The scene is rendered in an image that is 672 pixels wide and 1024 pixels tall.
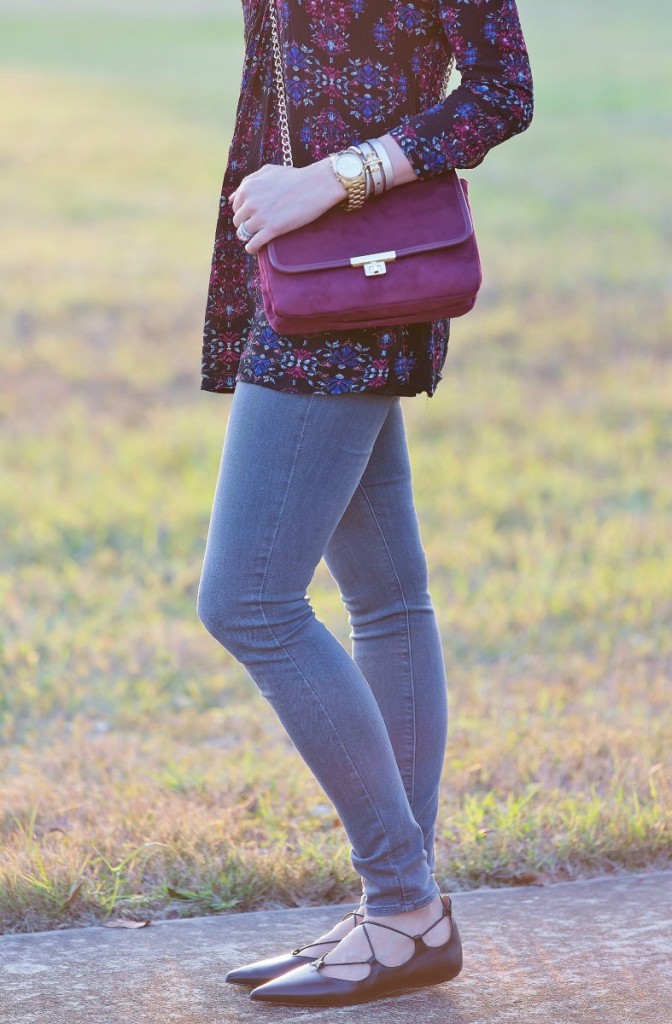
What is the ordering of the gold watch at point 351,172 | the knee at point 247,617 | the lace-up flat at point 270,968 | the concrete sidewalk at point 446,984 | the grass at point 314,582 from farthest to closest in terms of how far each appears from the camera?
the grass at point 314,582 → the lace-up flat at point 270,968 → the concrete sidewalk at point 446,984 → the knee at point 247,617 → the gold watch at point 351,172

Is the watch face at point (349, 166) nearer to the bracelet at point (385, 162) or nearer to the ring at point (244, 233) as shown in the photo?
the bracelet at point (385, 162)

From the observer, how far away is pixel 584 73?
70.0ft

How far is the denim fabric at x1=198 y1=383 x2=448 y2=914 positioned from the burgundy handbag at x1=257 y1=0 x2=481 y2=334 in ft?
0.49

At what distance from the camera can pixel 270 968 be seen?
A: 2.29 m

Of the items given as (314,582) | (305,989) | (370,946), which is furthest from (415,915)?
(314,582)

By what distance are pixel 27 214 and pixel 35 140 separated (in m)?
3.53

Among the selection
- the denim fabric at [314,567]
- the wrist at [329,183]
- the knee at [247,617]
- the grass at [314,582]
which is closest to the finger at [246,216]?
the wrist at [329,183]

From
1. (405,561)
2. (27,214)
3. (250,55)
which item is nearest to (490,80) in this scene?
(250,55)

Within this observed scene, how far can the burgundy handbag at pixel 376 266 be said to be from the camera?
6.39ft

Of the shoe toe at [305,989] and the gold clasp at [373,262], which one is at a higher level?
the gold clasp at [373,262]

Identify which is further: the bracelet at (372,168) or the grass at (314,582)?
the grass at (314,582)

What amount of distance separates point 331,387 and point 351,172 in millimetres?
322

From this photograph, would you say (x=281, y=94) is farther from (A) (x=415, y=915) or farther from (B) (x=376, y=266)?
(A) (x=415, y=915)

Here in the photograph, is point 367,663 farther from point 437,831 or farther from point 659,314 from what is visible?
point 659,314
